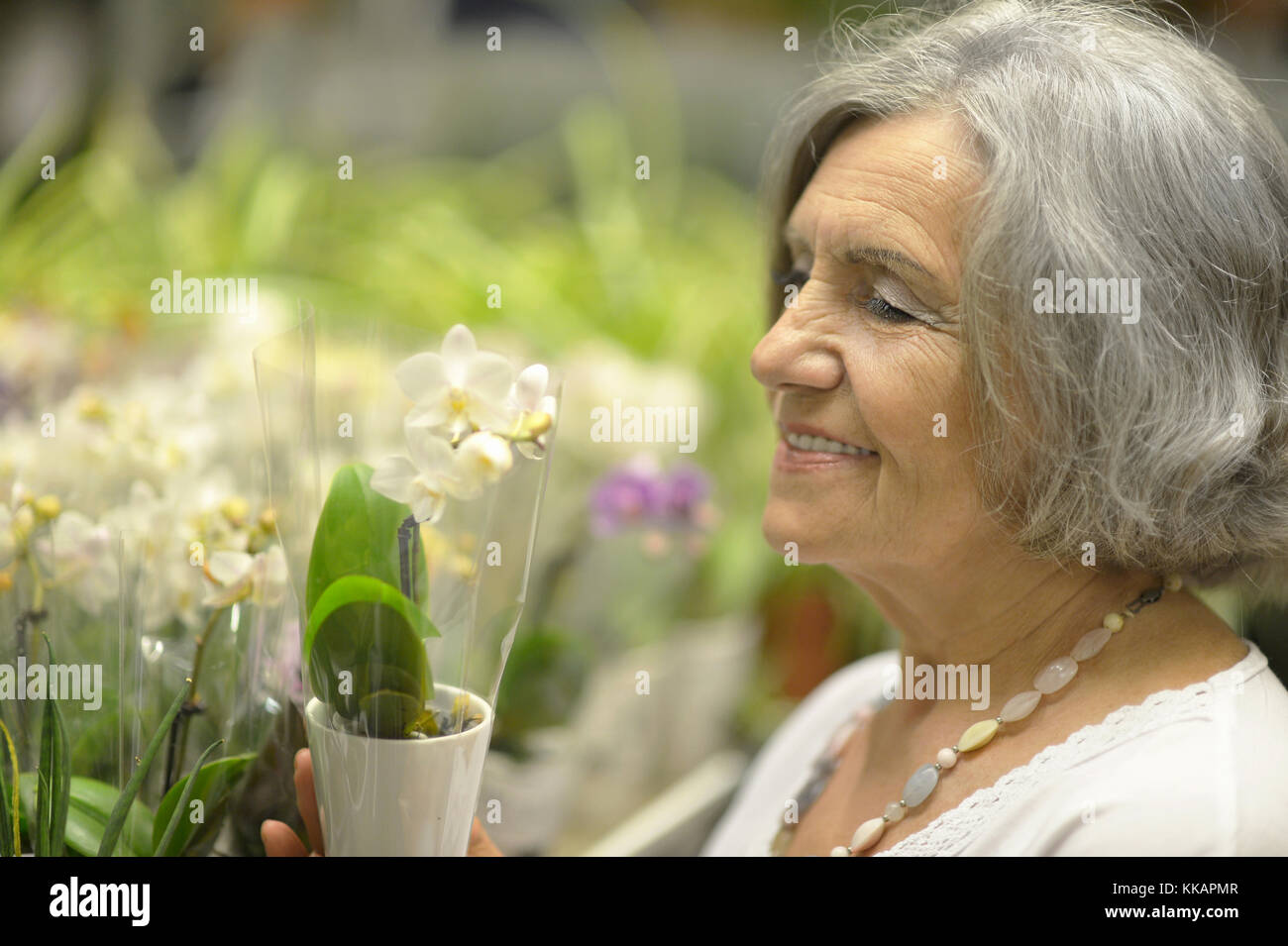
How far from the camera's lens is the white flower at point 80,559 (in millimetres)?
812

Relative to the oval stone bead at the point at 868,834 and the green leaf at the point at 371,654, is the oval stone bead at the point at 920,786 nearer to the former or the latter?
the oval stone bead at the point at 868,834

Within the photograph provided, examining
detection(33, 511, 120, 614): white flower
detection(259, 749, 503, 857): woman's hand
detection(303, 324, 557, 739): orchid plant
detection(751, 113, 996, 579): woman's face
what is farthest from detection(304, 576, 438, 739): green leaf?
detection(751, 113, 996, 579): woman's face

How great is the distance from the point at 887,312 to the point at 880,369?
0.06 meters

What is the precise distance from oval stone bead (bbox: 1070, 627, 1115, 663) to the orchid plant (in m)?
0.58

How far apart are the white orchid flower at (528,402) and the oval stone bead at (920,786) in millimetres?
533

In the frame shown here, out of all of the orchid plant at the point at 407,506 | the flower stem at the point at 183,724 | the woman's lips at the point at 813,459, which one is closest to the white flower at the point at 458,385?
the orchid plant at the point at 407,506

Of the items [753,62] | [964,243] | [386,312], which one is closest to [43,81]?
[386,312]

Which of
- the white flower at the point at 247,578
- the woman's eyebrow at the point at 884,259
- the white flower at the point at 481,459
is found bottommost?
the white flower at the point at 247,578

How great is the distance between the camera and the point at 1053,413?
890 mm

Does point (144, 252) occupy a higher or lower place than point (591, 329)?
higher

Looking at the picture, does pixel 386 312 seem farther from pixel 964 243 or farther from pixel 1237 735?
pixel 1237 735

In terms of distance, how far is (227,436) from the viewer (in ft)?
3.52
